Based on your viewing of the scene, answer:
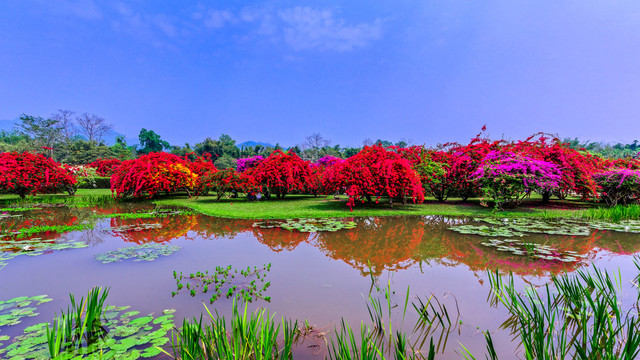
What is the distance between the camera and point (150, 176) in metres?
13.6

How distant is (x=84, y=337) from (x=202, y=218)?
7001mm

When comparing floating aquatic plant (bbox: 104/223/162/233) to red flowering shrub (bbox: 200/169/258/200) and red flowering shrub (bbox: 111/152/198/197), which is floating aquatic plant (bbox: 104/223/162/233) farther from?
red flowering shrub (bbox: 111/152/198/197)

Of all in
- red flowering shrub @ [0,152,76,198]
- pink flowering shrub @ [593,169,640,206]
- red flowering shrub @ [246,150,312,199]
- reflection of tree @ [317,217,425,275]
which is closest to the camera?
reflection of tree @ [317,217,425,275]

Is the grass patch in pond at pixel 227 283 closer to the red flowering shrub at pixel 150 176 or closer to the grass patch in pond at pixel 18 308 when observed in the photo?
the grass patch in pond at pixel 18 308

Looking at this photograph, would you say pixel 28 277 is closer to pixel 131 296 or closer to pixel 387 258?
pixel 131 296

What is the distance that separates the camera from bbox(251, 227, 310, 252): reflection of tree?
256 inches

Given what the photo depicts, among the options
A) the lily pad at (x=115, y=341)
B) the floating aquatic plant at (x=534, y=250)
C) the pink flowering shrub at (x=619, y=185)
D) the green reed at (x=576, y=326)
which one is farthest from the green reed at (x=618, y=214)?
the lily pad at (x=115, y=341)

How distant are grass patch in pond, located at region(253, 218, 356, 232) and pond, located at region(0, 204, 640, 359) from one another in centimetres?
6

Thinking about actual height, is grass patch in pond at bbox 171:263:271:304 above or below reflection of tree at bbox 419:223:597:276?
below

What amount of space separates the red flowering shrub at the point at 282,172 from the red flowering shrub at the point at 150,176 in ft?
11.1

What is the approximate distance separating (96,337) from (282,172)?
10.8m

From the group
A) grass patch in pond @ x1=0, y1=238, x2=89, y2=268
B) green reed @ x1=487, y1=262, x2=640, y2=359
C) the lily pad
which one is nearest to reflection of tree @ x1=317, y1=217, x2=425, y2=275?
green reed @ x1=487, y1=262, x2=640, y2=359

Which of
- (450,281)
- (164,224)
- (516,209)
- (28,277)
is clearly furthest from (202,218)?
(516,209)

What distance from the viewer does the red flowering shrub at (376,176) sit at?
10812 mm
